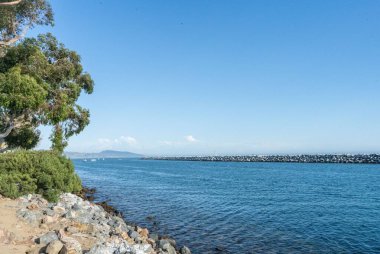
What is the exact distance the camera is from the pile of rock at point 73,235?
10.1 meters

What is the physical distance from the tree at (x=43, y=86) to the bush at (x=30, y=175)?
3.60 meters

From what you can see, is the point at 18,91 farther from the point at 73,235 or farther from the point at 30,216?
the point at 73,235

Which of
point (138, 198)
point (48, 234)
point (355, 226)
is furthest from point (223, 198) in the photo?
point (48, 234)

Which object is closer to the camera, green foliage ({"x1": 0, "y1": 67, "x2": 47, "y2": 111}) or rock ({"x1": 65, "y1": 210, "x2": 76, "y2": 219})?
rock ({"x1": 65, "y1": 210, "x2": 76, "y2": 219})

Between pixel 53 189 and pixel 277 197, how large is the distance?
2728 cm

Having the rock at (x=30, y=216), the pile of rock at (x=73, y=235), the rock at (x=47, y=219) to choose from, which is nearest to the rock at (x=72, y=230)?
the pile of rock at (x=73, y=235)

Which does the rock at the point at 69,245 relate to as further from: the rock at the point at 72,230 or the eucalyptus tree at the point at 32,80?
the eucalyptus tree at the point at 32,80

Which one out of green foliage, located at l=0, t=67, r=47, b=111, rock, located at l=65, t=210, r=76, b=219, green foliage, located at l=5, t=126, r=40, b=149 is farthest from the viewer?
green foliage, located at l=5, t=126, r=40, b=149

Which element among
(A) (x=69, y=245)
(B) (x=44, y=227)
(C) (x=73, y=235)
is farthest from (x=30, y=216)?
(A) (x=69, y=245)

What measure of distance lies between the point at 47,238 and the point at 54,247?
1.30 m

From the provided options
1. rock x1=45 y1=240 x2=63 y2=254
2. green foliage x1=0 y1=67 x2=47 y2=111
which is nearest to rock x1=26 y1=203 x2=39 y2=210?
rock x1=45 y1=240 x2=63 y2=254

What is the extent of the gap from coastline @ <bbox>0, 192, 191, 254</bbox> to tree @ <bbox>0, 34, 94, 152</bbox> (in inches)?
264

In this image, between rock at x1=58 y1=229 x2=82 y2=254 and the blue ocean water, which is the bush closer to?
rock at x1=58 y1=229 x2=82 y2=254

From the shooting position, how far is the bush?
15.3 metres
